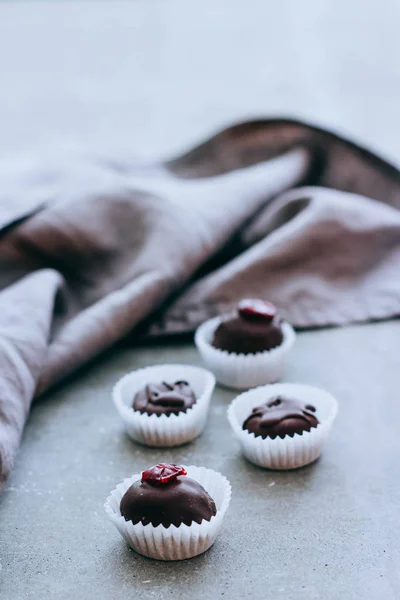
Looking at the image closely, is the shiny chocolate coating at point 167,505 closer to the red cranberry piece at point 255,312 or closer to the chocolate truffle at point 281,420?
the chocolate truffle at point 281,420

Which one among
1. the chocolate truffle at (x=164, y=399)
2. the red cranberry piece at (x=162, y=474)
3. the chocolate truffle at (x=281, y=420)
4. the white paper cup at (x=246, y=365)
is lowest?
the white paper cup at (x=246, y=365)

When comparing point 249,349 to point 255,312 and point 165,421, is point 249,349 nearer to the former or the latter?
point 255,312

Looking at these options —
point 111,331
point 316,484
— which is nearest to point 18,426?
point 111,331

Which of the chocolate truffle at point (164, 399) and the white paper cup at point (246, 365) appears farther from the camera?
the white paper cup at point (246, 365)

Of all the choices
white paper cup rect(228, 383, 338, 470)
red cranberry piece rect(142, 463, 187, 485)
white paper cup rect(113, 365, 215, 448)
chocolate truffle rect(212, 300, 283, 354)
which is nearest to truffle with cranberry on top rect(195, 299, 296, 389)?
chocolate truffle rect(212, 300, 283, 354)

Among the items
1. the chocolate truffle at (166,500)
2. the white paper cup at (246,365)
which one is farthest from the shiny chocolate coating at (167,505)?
the white paper cup at (246,365)

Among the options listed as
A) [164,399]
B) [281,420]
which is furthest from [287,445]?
[164,399]

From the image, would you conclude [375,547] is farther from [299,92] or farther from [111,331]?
[299,92]
